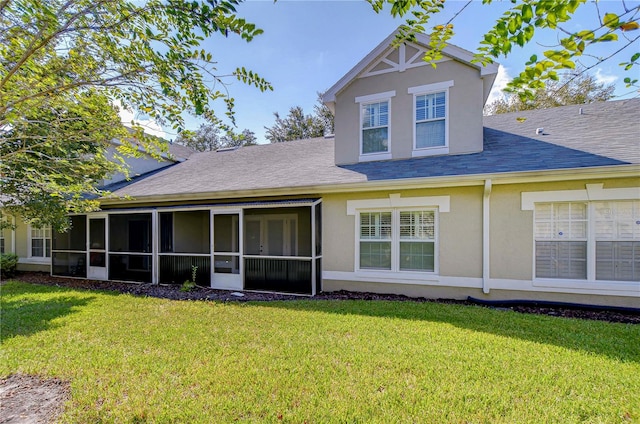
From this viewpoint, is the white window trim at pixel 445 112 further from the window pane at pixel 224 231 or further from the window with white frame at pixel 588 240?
the window pane at pixel 224 231

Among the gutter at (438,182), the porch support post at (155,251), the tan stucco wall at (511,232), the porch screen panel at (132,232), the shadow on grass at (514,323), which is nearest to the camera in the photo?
the shadow on grass at (514,323)

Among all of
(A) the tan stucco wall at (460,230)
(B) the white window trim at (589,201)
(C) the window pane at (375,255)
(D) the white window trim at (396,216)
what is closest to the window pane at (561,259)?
(B) the white window trim at (589,201)

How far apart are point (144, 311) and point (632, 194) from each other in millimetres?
10265

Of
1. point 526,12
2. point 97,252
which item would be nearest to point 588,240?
point 526,12

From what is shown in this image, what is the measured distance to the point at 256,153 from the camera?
13.5 m

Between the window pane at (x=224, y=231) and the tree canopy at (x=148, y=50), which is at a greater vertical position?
the tree canopy at (x=148, y=50)

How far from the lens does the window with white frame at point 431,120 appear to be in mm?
8438

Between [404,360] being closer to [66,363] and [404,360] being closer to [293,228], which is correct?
[66,363]

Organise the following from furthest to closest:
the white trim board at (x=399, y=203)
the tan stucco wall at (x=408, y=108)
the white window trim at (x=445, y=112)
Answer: the white window trim at (x=445, y=112) → the tan stucco wall at (x=408, y=108) → the white trim board at (x=399, y=203)

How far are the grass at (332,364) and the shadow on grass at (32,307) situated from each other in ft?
0.21

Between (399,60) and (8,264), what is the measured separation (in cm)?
1598

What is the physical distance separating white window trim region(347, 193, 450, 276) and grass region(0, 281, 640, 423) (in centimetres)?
128

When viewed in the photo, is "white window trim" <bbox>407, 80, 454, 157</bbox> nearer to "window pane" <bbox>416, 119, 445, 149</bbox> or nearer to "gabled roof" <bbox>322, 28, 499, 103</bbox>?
"window pane" <bbox>416, 119, 445, 149</bbox>

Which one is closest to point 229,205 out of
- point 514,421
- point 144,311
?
point 144,311
